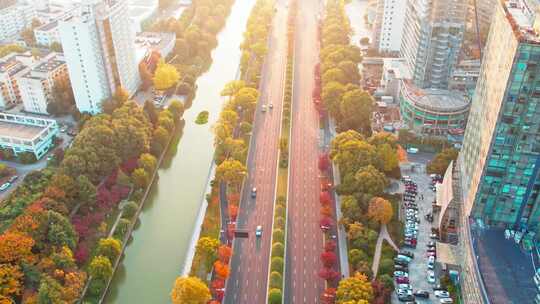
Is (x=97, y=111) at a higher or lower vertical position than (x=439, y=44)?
lower

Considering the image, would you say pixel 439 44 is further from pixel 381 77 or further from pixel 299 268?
pixel 299 268

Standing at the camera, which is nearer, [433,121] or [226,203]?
[226,203]

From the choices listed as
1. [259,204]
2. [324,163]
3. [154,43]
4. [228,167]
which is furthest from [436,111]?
[154,43]

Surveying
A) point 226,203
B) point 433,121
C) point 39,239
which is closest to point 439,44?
point 433,121

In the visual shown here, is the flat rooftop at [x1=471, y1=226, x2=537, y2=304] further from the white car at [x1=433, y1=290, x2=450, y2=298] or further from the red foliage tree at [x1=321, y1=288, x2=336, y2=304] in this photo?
the red foliage tree at [x1=321, y1=288, x2=336, y2=304]

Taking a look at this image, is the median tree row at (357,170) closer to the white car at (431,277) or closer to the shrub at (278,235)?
the white car at (431,277)

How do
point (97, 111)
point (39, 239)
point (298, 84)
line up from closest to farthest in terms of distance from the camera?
1. point (39, 239)
2. point (97, 111)
3. point (298, 84)

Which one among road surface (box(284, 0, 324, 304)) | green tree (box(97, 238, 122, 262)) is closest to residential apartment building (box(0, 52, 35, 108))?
green tree (box(97, 238, 122, 262))
